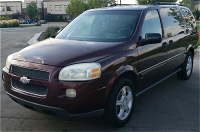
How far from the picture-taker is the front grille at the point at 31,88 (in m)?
3.06

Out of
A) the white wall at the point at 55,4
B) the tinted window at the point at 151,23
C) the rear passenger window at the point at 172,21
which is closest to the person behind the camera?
the tinted window at the point at 151,23

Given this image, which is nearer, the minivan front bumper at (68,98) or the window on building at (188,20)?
the minivan front bumper at (68,98)

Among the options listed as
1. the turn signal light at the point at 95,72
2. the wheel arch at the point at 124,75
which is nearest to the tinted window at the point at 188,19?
the wheel arch at the point at 124,75

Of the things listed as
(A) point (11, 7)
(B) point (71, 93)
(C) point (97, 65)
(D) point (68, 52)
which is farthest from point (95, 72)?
(A) point (11, 7)

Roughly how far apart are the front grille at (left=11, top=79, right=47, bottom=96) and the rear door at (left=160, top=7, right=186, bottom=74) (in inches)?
111

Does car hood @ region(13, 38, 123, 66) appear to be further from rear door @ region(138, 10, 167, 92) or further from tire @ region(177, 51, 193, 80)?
tire @ region(177, 51, 193, 80)

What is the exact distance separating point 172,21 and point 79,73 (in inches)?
120

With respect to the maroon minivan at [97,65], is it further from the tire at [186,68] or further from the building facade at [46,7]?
the building facade at [46,7]

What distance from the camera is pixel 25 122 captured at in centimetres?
377

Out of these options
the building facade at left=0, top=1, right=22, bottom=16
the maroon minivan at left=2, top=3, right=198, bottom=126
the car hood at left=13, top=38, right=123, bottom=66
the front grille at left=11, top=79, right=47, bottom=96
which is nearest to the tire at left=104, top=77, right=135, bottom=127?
the maroon minivan at left=2, top=3, right=198, bottom=126

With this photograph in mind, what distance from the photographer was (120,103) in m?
3.54

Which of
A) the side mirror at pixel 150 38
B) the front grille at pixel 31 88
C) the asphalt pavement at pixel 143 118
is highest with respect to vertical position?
the side mirror at pixel 150 38

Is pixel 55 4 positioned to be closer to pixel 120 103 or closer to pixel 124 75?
pixel 124 75

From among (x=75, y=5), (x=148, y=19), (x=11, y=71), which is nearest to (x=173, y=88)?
(x=148, y=19)
